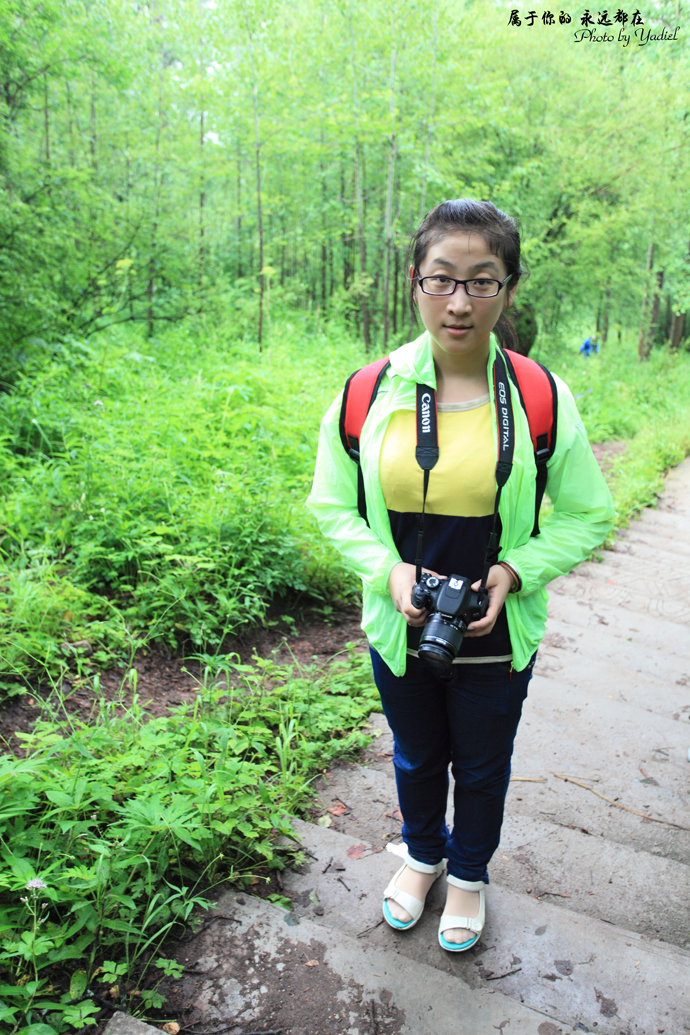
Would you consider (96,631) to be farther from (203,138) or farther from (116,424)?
(203,138)

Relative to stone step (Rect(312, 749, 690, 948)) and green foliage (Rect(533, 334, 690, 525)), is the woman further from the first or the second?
green foliage (Rect(533, 334, 690, 525))

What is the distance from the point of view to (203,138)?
10.6m

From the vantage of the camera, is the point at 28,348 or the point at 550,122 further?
the point at 550,122

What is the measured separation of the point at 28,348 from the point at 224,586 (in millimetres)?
3406

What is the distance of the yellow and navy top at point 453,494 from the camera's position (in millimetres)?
1400

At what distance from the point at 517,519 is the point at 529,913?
109 cm

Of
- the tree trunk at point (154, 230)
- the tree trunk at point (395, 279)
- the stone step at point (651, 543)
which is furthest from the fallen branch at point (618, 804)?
the tree trunk at point (395, 279)

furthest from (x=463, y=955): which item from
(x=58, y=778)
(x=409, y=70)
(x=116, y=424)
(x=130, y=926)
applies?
(x=409, y=70)

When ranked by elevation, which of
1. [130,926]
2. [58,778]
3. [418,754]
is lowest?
[130,926]

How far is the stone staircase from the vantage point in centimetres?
148

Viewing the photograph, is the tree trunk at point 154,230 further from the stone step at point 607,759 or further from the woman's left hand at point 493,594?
Answer: the woman's left hand at point 493,594

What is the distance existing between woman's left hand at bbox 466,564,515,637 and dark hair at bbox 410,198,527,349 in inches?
24.3

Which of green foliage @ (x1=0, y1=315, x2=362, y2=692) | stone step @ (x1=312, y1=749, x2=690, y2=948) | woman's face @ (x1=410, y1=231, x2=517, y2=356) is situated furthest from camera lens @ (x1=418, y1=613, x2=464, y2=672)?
green foliage @ (x1=0, y1=315, x2=362, y2=692)

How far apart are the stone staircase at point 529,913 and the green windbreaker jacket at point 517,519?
28.7 inches
